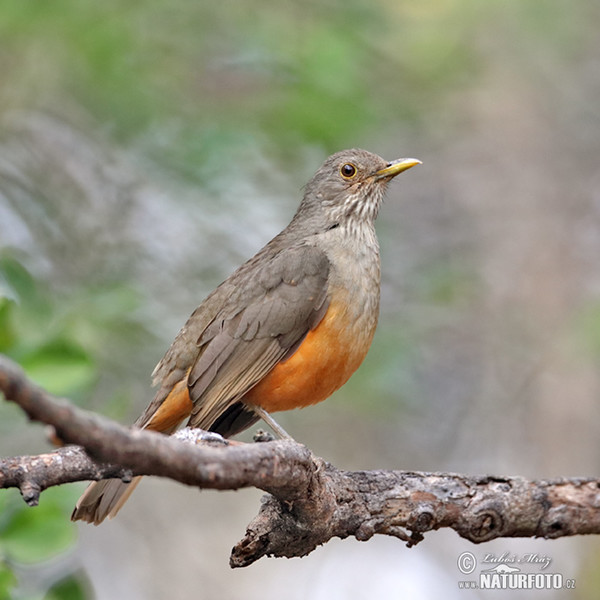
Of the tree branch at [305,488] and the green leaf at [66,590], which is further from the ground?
the tree branch at [305,488]

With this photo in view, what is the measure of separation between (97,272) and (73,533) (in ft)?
12.0

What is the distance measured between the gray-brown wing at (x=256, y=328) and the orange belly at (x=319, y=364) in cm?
8

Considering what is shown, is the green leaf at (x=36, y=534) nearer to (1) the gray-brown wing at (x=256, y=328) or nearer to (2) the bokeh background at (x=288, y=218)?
(2) the bokeh background at (x=288, y=218)

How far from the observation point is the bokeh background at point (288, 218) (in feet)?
23.6

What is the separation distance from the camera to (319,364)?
19.0 ft

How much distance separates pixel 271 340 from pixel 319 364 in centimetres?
40

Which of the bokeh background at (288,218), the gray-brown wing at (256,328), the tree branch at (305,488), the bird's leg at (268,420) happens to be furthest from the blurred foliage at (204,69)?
the tree branch at (305,488)

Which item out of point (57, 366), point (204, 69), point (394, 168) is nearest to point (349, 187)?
point (394, 168)

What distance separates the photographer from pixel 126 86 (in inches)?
293

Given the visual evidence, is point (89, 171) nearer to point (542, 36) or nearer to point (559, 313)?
point (542, 36)

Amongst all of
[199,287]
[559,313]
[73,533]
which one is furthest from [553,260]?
[73,533]

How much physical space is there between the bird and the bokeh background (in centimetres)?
51

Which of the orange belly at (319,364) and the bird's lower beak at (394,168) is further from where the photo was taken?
the bird's lower beak at (394,168)

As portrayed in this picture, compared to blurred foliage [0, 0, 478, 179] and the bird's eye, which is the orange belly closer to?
the bird's eye
